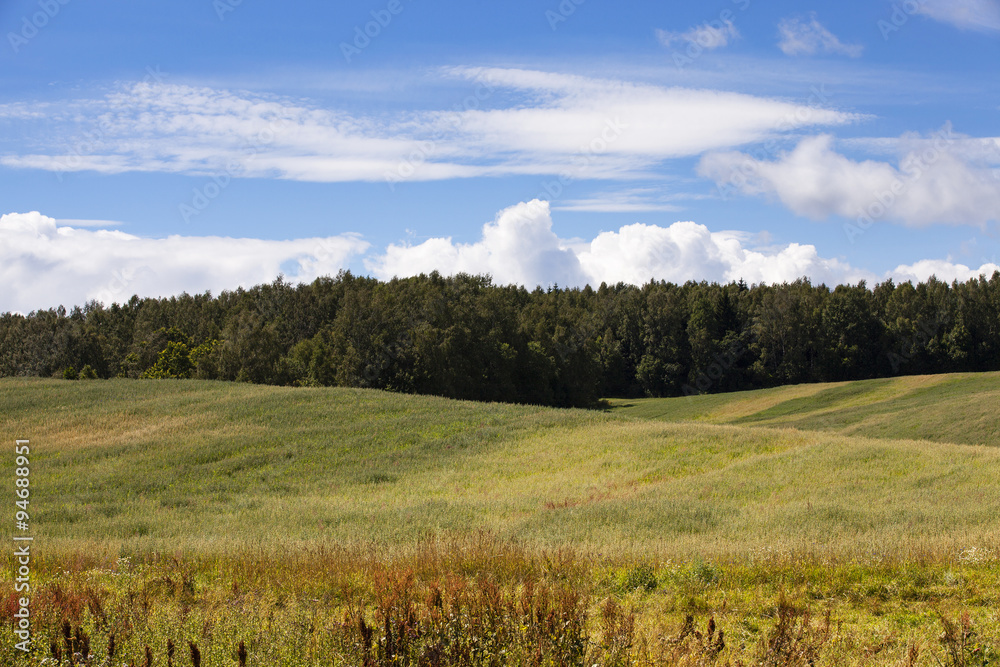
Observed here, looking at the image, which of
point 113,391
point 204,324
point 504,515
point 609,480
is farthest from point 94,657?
point 204,324

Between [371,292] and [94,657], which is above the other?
[371,292]

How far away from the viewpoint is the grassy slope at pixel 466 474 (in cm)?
1298

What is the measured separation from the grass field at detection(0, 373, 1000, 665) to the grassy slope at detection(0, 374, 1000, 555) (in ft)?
0.46

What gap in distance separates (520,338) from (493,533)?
7147 centimetres

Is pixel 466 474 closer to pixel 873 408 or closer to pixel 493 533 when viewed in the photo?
pixel 493 533

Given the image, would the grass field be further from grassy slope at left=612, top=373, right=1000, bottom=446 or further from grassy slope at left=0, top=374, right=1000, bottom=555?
grassy slope at left=612, top=373, right=1000, bottom=446

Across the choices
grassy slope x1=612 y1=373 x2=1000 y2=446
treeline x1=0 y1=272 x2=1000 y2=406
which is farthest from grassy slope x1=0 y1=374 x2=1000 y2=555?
treeline x1=0 y1=272 x2=1000 y2=406

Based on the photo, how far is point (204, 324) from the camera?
10275 cm

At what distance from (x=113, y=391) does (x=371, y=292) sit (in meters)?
43.1

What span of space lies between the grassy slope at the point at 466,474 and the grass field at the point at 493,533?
0.14m

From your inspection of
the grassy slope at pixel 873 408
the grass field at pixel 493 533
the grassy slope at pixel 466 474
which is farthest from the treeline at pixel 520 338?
Answer: the grass field at pixel 493 533

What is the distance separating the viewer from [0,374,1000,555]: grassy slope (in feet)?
42.6

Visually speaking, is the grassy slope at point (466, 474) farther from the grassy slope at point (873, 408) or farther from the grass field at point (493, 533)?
the grassy slope at point (873, 408)

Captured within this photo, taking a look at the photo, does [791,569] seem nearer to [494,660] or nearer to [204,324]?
[494,660]
